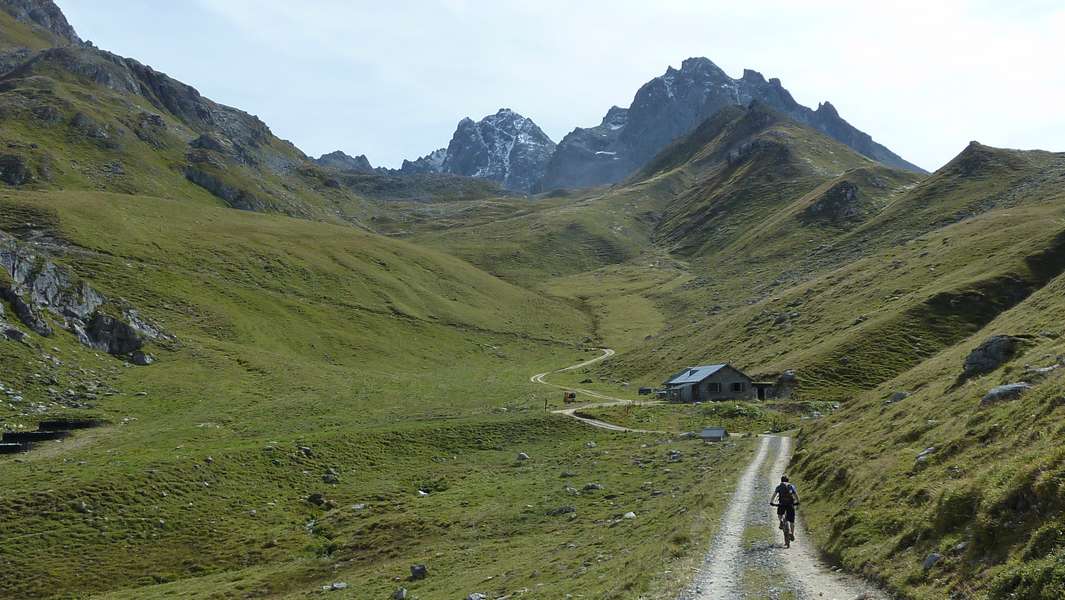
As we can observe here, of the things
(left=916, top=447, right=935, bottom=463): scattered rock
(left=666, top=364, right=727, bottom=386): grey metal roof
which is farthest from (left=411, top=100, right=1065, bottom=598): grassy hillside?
(left=666, top=364, right=727, bottom=386): grey metal roof

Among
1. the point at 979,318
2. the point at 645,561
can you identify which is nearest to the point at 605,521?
the point at 645,561

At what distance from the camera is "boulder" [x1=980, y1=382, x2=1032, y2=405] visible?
27303 millimetres

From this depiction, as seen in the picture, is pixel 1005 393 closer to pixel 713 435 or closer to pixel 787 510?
pixel 787 510

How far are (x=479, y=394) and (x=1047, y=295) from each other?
6608 cm

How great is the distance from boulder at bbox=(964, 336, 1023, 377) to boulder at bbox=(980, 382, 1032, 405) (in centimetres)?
1308

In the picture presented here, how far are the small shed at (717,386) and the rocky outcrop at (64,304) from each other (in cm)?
7292

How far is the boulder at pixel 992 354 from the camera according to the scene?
40003mm

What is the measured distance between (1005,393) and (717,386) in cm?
6495

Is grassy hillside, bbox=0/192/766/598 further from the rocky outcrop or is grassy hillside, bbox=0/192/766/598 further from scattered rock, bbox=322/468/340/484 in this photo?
the rocky outcrop

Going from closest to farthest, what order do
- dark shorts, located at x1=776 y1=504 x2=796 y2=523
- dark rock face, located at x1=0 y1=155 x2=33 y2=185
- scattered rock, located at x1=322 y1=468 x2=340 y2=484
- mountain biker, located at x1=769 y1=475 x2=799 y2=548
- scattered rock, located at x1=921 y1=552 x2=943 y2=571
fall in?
1. scattered rock, located at x1=921 y1=552 x2=943 y2=571
2. mountain biker, located at x1=769 y1=475 x2=799 y2=548
3. dark shorts, located at x1=776 y1=504 x2=796 y2=523
4. scattered rock, located at x1=322 y1=468 x2=340 y2=484
5. dark rock face, located at x1=0 y1=155 x2=33 y2=185

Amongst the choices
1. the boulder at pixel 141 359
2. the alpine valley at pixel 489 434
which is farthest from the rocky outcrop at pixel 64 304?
the alpine valley at pixel 489 434

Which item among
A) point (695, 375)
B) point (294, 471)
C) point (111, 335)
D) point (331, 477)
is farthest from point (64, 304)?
point (695, 375)

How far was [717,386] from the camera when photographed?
301 feet

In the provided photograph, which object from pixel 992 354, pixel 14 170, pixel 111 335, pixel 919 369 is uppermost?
pixel 14 170
